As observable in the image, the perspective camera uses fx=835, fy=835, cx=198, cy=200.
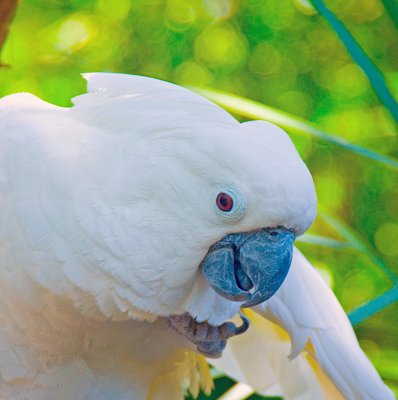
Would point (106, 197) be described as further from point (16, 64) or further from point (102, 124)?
point (16, 64)

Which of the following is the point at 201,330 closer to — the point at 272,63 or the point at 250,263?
the point at 250,263

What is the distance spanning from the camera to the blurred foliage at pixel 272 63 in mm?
4320

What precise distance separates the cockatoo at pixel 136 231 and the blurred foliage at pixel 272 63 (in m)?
2.13

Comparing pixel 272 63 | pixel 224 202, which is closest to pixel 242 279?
pixel 224 202

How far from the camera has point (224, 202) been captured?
1.77m

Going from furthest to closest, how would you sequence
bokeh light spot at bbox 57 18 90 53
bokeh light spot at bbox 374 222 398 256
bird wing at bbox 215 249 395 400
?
bokeh light spot at bbox 57 18 90 53
bokeh light spot at bbox 374 222 398 256
bird wing at bbox 215 249 395 400

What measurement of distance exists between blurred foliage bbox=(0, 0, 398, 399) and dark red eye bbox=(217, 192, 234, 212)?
2.50m

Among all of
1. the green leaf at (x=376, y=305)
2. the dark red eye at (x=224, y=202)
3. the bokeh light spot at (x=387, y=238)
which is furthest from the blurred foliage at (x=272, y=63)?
the dark red eye at (x=224, y=202)

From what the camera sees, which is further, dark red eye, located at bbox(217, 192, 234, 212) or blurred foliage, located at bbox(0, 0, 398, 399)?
blurred foliage, located at bbox(0, 0, 398, 399)

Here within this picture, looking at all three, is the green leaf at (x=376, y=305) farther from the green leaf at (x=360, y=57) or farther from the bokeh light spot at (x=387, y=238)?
the bokeh light spot at (x=387, y=238)

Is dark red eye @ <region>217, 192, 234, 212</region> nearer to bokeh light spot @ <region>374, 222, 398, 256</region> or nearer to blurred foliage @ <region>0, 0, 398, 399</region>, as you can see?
blurred foliage @ <region>0, 0, 398, 399</region>

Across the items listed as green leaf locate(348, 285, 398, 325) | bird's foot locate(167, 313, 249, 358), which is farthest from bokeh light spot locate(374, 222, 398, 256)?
bird's foot locate(167, 313, 249, 358)

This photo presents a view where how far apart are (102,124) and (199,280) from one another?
0.43 metres

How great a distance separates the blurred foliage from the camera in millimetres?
4320
